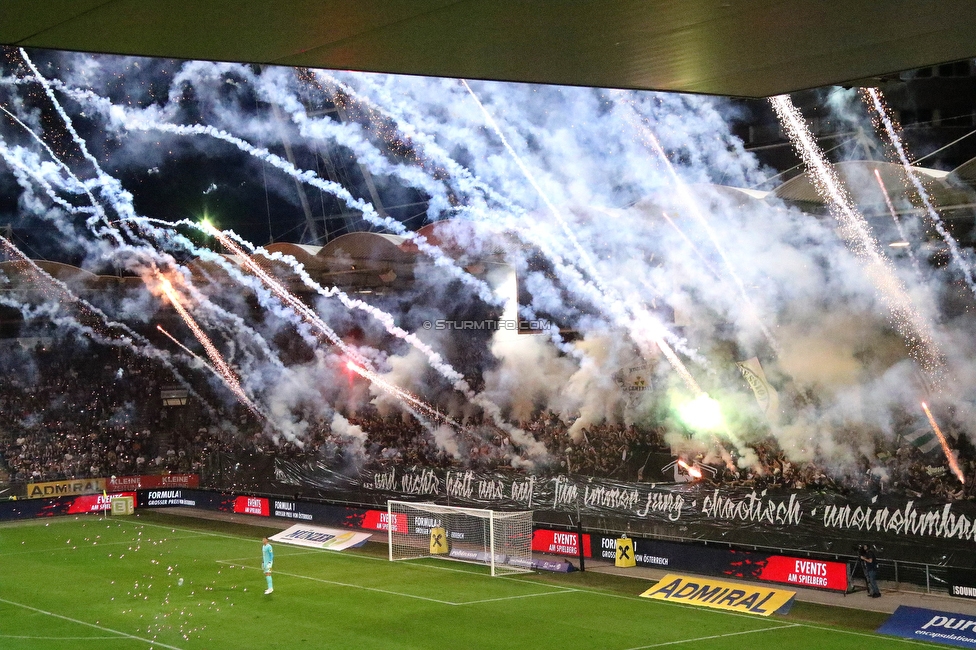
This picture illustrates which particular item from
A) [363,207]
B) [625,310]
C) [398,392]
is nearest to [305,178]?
[363,207]

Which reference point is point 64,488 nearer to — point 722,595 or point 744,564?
point 744,564

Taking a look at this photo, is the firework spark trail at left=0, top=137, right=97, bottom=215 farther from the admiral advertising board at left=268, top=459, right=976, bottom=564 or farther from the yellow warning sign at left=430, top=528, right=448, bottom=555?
the yellow warning sign at left=430, top=528, right=448, bottom=555

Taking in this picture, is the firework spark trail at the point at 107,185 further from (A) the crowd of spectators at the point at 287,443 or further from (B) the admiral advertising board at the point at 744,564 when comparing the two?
(B) the admiral advertising board at the point at 744,564

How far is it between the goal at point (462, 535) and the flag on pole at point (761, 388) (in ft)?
25.0

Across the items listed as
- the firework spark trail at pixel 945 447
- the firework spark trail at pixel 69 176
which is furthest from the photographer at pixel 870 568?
the firework spark trail at pixel 69 176

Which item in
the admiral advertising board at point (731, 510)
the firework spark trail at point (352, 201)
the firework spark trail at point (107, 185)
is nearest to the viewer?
the admiral advertising board at point (731, 510)

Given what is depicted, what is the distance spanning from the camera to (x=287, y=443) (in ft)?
148

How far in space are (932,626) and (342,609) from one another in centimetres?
1192

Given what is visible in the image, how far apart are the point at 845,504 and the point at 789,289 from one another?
34.1ft

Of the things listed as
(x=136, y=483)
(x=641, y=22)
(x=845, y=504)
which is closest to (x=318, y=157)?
(x=136, y=483)

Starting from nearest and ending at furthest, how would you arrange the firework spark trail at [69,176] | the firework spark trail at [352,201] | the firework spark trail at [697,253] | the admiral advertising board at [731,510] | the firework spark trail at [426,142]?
the admiral advertising board at [731,510] → the firework spark trail at [426,142] → the firework spark trail at [697,253] → the firework spark trail at [352,201] → the firework spark trail at [69,176]

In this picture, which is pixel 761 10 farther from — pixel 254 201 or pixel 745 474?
pixel 254 201

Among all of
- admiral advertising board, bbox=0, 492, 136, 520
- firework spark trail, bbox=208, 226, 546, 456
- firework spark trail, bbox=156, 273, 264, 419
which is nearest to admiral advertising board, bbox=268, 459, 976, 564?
firework spark trail, bbox=208, 226, 546, 456

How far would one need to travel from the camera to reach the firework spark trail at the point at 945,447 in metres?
24.0
